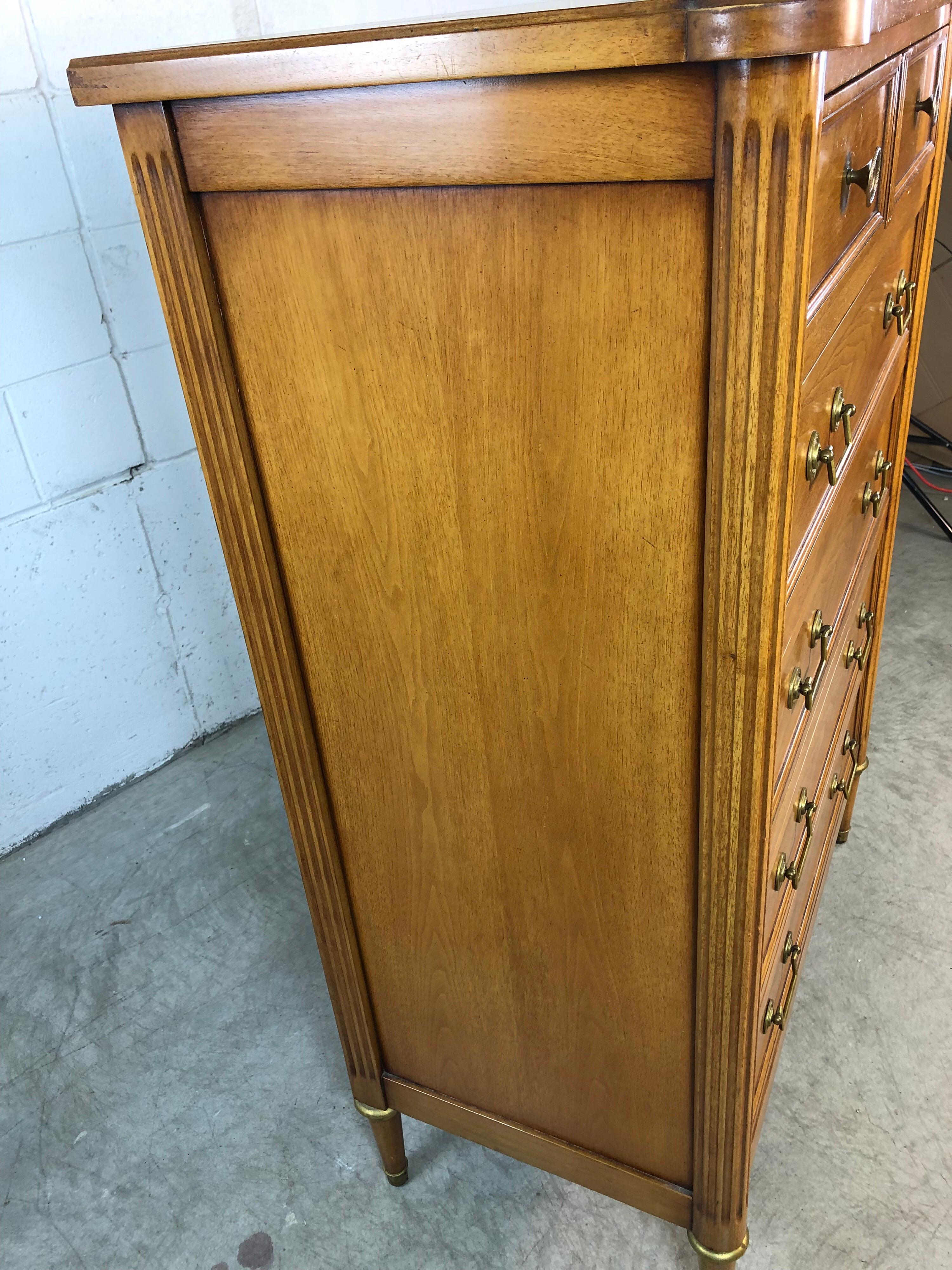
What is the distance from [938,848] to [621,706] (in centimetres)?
134

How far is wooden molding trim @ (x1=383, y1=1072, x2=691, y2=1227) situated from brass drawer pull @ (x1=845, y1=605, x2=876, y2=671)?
0.76 m

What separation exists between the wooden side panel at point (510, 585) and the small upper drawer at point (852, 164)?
126 millimetres

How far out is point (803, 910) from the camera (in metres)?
1.50

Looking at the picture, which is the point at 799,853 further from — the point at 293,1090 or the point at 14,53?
the point at 14,53

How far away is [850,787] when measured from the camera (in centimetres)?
189

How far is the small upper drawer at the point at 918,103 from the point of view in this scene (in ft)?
3.54

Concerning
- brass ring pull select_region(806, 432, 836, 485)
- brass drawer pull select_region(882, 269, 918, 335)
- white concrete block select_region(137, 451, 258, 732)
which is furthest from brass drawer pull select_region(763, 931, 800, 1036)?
white concrete block select_region(137, 451, 258, 732)

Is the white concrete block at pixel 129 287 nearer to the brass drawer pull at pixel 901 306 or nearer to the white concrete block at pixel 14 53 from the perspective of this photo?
the white concrete block at pixel 14 53

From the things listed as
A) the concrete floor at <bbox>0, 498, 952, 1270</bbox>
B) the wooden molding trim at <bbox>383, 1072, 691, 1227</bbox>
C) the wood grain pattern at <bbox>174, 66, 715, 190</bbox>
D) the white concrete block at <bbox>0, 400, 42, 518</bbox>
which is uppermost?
the wood grain pattern at <bbox>174, 66, 715, 190</bbox>

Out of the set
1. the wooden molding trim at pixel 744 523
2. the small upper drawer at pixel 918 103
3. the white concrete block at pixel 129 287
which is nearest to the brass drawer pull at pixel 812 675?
the wooden molding trim at pixel 744 523

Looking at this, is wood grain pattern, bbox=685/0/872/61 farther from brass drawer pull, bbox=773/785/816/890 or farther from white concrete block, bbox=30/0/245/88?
white concrete block, bbox=30/0/245/88

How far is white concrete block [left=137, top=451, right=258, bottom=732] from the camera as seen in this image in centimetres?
228

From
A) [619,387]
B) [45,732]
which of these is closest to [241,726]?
[45,732]

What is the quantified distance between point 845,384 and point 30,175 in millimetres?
1632
